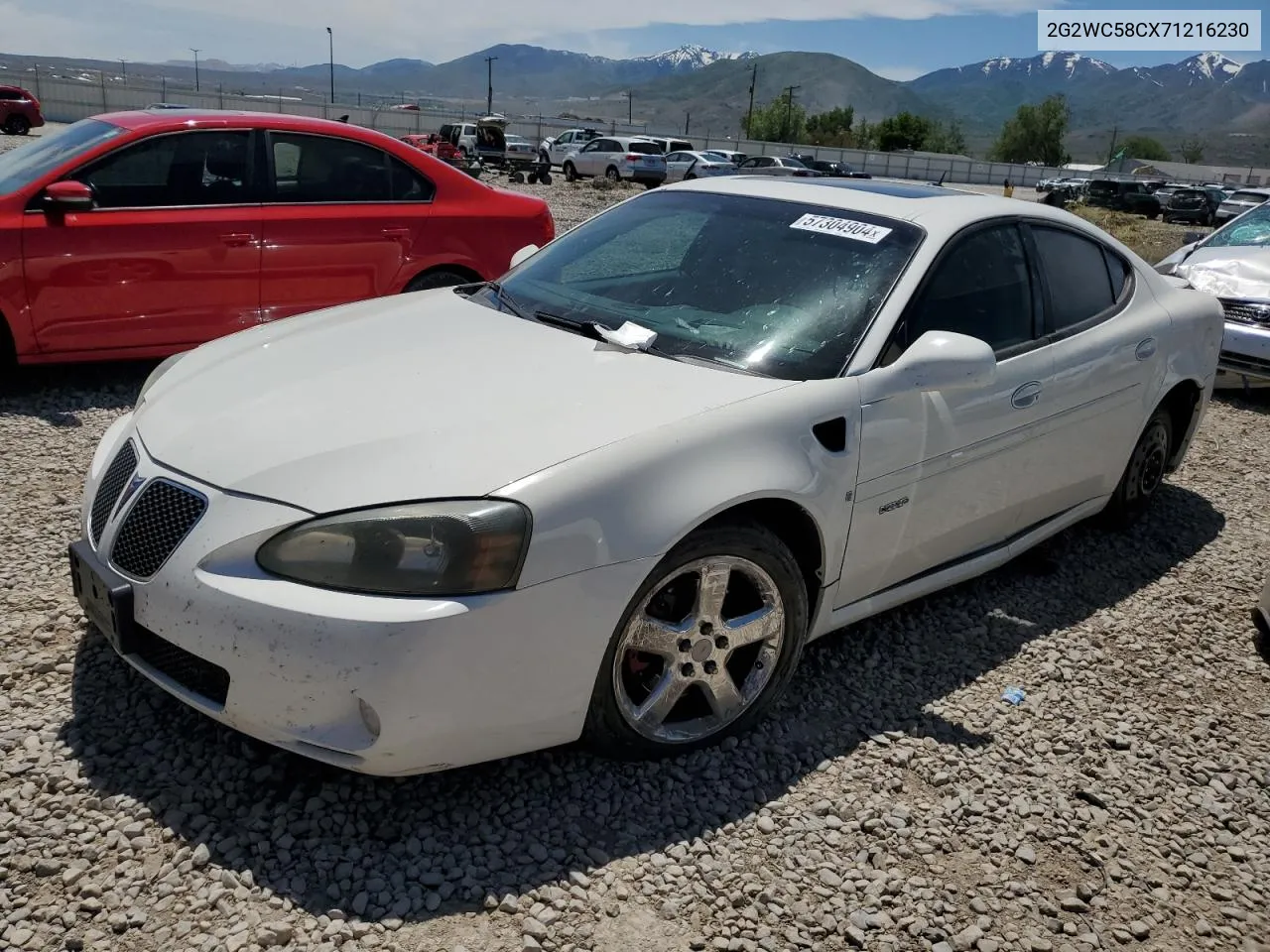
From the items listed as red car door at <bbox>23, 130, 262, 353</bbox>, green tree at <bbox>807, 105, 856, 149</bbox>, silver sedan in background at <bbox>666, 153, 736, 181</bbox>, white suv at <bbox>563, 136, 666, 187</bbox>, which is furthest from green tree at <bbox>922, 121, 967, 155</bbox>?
red car door at <bbox>23, 130, 262, 353</bbox>

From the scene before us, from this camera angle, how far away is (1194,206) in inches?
1401

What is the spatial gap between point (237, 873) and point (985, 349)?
244 centimetres

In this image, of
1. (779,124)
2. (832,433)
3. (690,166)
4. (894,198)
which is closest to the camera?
(832,433)

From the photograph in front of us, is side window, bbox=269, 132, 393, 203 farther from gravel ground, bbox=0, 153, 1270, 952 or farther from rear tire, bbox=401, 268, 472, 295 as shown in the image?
gravel ground, bbox=0, 153, 1270, 952

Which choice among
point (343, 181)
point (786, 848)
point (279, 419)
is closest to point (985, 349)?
point (786, 848)

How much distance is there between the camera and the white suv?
31.2 m

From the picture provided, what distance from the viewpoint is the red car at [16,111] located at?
31.8 metres

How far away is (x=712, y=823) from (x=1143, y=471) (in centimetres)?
317

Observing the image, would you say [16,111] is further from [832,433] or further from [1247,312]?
[832,433]

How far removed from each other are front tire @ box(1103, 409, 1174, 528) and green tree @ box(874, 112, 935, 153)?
102 metres

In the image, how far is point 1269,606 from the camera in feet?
12.9

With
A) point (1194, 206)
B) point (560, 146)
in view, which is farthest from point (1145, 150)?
point (560, 146)

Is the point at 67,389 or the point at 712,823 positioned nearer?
the point at 712,823

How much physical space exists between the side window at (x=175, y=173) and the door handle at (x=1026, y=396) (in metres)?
4.36
